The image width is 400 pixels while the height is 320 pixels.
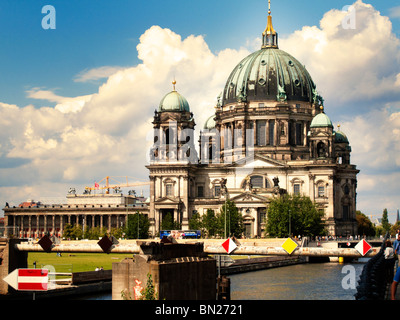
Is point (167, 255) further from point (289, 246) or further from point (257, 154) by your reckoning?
point (257, 154)

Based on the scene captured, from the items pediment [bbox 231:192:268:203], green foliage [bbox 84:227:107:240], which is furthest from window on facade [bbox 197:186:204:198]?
green foliage [bbox 84:227:107:240]

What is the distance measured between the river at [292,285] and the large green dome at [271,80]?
7063 centimetres

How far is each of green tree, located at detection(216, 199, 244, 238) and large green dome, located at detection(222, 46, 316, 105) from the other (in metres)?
32.2

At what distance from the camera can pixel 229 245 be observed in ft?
122

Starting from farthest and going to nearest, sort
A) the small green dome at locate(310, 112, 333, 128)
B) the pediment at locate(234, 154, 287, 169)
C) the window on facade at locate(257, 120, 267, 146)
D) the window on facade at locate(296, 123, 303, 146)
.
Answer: the window on facade at locate(296, 123, 303, 146) → the window on facade at locate(257, 120, 267, 146) → the pediment at locate(234, 154, 287, 169) → the small green dome at locate(310, 112, 333, 128)

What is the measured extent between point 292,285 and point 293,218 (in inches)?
2228

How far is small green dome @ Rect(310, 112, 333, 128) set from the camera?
14925 centimetres

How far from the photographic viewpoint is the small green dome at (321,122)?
149 meters

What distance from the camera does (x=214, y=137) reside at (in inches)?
6929

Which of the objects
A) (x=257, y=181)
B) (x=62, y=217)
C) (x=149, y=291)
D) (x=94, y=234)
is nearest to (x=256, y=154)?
(x=257, y=181)

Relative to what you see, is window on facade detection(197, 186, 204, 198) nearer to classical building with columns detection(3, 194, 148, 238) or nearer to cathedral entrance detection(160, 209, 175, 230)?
cathedral entrance detection(160, 209, 175, 230)

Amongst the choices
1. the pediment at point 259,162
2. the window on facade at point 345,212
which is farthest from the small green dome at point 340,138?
the pediment at point 259,162

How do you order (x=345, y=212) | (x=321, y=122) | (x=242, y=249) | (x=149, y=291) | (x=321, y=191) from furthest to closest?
(x=345, y=212) < (x=321, y=122) < (x=321, y=191) < (x=242, y=249) < (x=149, y=291)
